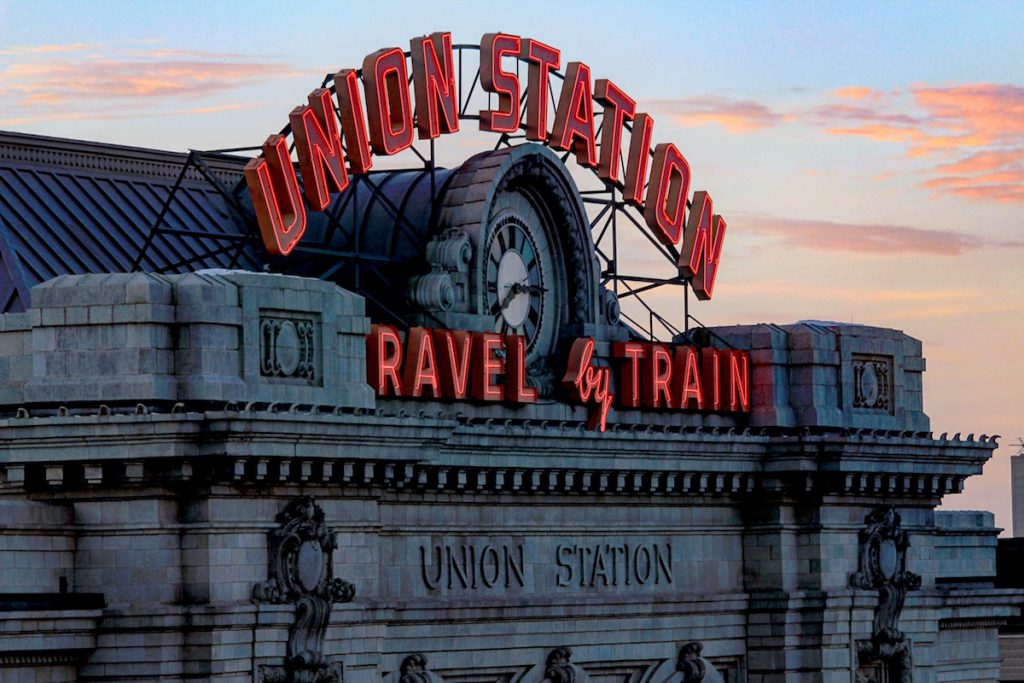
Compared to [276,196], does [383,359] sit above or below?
below

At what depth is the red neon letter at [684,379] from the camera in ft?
258

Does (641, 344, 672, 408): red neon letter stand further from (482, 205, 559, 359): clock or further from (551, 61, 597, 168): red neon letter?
(551, 61, 597, 168): red neon letter

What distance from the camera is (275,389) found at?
6138 cm

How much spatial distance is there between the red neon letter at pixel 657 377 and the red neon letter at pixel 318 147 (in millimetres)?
11718

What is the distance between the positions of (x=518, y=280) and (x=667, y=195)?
26.7ft

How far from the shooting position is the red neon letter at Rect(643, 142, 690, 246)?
81.1m

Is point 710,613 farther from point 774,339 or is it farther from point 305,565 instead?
point 305,565

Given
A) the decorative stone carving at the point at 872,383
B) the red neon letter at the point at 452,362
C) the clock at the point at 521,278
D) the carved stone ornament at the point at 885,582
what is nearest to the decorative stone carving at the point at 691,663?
the carved stone ornament at the point at 885,582

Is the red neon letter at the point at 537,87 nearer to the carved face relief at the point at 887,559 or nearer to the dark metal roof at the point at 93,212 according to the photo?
the dark metal roof at the point at 93,212

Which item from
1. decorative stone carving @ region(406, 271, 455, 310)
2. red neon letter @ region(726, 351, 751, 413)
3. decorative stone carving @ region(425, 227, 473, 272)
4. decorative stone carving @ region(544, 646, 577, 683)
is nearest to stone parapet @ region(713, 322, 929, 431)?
red neon letter @ region(726, 351, 751, 413)

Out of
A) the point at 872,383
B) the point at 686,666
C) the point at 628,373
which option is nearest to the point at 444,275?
the point at 628,373

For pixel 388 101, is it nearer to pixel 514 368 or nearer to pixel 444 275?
pixel 444 275

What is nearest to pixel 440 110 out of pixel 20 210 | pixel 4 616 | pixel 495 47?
pixel 495 47

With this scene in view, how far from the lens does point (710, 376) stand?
79.7m
